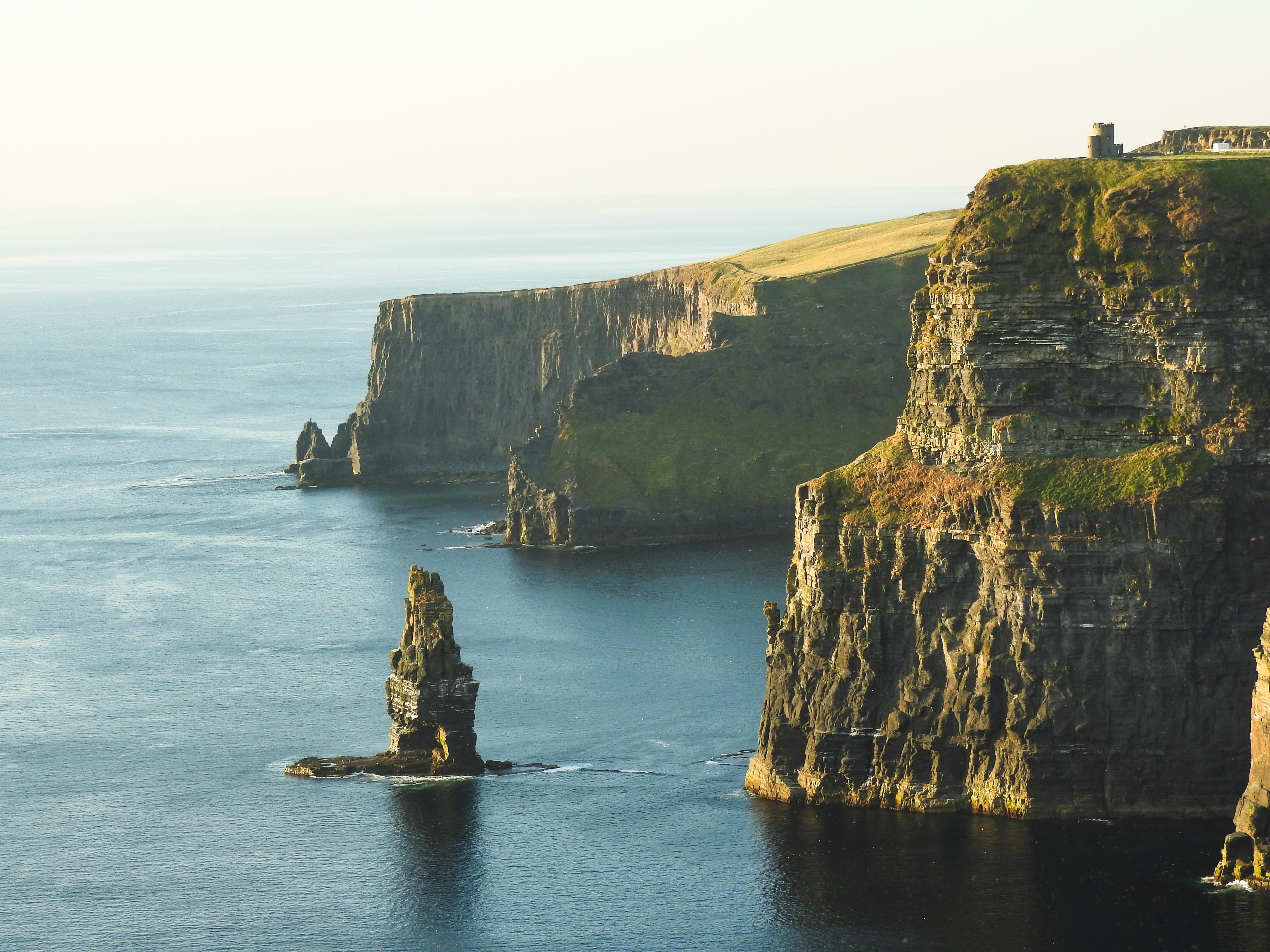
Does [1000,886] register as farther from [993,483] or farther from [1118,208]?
[1118,208]

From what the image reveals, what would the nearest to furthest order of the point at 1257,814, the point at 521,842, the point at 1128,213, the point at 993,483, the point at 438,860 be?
1. the point at 1257,814
2. the point at 438,860
3. the point at 993,483
4. the point at 521,842
5. the point at 1128,213

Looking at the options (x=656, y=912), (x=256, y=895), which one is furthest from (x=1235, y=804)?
(x=256, y=895)

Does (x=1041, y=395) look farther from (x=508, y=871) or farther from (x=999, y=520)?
(x=508, y=871)

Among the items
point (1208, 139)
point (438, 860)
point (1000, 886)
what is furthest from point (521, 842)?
point (1208, 139)

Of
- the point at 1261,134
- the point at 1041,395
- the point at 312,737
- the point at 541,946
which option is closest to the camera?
the point at 541,946

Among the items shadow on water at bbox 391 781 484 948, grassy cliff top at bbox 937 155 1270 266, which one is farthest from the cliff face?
shadow on water at bbox 391 781 484 948
